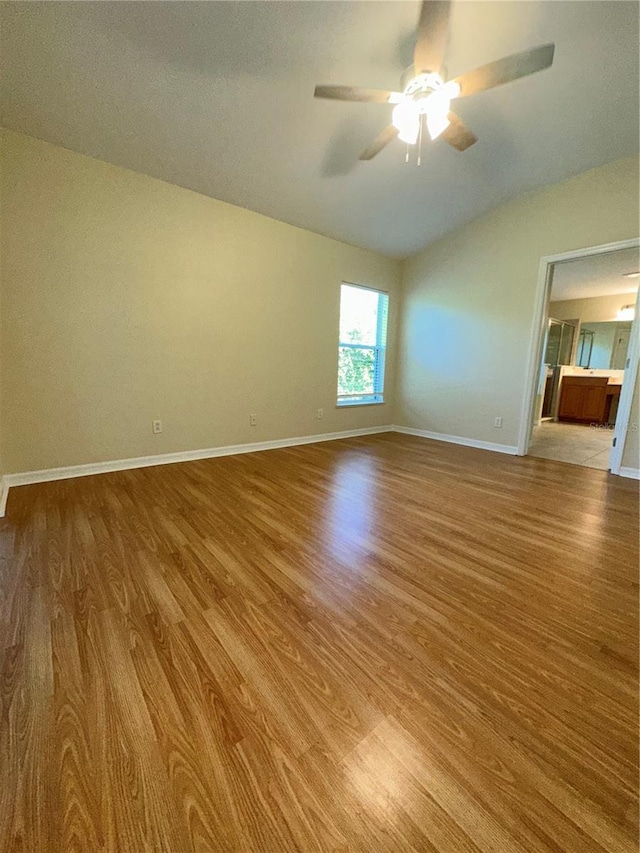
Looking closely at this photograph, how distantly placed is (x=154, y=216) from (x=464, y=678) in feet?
12.3

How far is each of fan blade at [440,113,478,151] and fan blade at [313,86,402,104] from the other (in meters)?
0.37

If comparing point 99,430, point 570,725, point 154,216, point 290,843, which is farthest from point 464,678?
point 154,216

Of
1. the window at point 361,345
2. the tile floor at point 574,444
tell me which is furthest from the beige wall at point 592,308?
the window at point 361,345

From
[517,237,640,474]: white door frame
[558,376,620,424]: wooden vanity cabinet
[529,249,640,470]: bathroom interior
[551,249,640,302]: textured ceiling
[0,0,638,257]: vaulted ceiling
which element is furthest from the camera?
[558,376,620,424]: wooden vanity cabinet

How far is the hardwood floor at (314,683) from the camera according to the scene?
70cm

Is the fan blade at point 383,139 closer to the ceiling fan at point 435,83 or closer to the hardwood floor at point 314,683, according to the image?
the ceiling fan at point 435,83

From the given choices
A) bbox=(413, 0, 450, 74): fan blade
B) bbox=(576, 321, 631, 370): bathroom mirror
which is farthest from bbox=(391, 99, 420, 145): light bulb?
bbox=(576, 321, 631, 370): bathroom mirror

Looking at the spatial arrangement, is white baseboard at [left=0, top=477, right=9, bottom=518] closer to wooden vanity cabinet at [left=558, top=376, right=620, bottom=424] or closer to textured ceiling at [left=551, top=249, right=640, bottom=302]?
textured ceiling at [left=551, top=249, right=640, bottom=302]

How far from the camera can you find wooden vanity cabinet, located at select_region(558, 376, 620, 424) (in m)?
6.04

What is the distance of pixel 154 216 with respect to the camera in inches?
112

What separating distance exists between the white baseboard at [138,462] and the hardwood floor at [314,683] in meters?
0.61

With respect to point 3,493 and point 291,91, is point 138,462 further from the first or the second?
point 291,91

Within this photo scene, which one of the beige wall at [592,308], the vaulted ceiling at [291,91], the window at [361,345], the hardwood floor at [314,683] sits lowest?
the hardwood floor at [314,683]

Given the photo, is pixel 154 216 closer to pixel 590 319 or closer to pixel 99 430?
pixel 99 430
